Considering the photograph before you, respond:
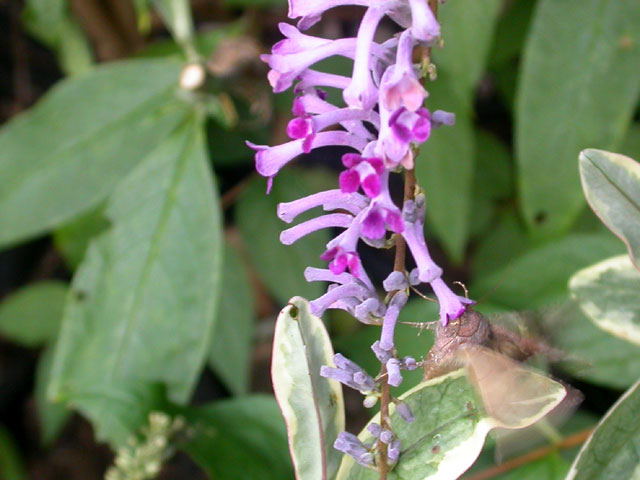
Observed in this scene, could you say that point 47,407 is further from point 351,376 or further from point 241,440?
point 351,376

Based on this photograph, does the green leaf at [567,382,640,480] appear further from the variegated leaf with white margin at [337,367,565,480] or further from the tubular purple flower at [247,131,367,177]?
the tubular purple flower at [247,131,367,177]

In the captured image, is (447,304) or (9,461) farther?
(9,461)

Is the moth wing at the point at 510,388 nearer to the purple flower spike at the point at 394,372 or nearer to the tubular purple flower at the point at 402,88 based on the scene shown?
the purple flower spike at the point at 394,372

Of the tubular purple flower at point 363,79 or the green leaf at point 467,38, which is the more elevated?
the tubular purple flower at point 363,79

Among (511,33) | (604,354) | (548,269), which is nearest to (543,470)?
(604,354)

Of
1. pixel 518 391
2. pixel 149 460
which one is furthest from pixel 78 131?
pixel 518 391

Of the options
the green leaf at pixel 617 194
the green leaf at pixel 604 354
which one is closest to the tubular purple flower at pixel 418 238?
the green leaf at pixel 617 194

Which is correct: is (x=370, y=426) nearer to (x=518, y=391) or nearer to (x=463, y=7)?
(x=518, y=391)

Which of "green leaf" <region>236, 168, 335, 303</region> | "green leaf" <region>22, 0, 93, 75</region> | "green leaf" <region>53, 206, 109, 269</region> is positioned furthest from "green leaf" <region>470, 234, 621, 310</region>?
"green leaf" <region>22, 0, 93, 75</region>
